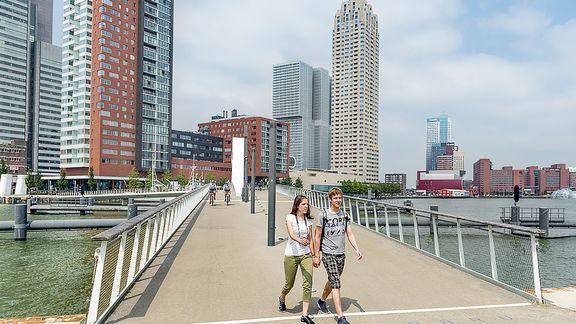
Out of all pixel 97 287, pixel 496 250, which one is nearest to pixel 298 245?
pixel 97 287

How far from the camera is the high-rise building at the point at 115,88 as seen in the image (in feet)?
297

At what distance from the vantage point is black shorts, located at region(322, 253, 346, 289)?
5.04m

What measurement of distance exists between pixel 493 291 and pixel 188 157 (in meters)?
137

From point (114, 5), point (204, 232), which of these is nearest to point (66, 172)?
point (114, 5)

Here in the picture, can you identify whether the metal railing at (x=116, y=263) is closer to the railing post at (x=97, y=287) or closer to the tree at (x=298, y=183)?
the railing post at (x=97, y=287)

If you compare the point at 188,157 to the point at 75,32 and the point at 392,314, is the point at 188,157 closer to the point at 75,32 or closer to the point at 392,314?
the point at 75,32

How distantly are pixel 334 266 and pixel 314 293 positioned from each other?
1.38 metres

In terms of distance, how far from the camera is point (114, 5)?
9375 centimetres

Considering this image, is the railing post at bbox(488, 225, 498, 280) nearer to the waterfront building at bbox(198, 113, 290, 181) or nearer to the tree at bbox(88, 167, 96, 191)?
the tree at bbox(88, 167, 96, 191)

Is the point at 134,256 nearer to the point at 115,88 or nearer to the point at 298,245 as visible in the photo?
the point at 298,245

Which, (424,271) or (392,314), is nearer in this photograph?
(392,314)

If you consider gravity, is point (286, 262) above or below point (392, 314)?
above

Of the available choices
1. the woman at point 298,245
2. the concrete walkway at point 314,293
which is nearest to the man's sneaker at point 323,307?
the concrete walkway at point 314,293

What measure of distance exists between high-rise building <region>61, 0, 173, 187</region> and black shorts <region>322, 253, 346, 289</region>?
297 feet
